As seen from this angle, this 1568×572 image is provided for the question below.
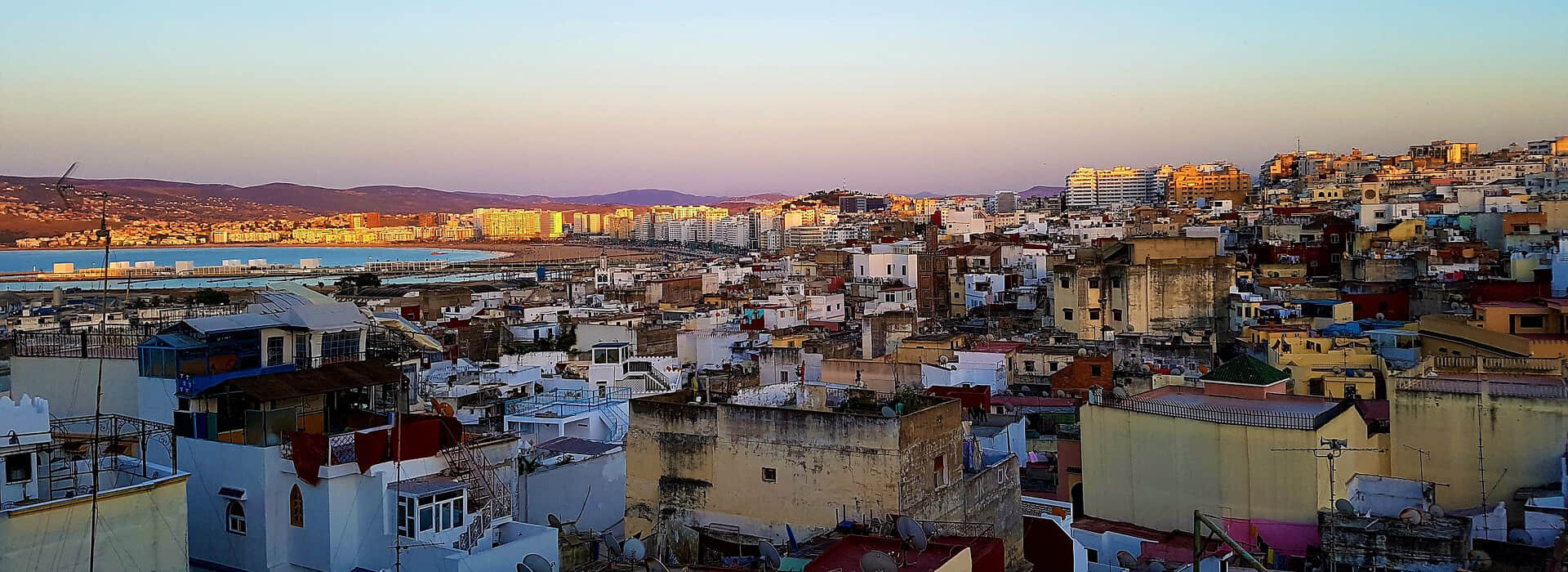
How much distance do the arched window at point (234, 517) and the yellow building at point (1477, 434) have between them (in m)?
12.3

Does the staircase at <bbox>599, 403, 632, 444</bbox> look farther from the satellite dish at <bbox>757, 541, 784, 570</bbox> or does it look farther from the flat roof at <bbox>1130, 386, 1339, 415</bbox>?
the satellite dish at <bbox>757, 541, 784, 570</bbox>

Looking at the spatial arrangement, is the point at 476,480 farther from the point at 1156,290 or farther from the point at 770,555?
the point at 1156,290

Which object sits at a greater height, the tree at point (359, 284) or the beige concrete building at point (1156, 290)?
the beige concrete building at point (1156, 290)

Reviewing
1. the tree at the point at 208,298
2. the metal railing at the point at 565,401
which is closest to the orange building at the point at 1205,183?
the tree at the point at 208,298

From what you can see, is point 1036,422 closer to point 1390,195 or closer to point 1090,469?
point 1090,469

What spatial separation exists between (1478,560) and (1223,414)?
3161mm

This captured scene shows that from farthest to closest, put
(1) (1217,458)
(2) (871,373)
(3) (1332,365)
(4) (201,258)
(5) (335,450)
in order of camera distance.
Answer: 1. (4) (201,258)
2. (2) (871,373)
3. (3) (1332,365)
4. (1) (1217,458)
5. (5) (335,450)

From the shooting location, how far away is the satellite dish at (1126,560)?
445 inches

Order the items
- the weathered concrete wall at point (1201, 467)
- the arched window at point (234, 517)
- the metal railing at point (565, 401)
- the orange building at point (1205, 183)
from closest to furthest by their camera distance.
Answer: the arched window at point (234, 517) < the weathered concrete wall at point (1201, 467) < the metal railing at point (565, 401) < the orange building at point (1205, 183)

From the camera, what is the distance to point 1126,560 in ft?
37.4

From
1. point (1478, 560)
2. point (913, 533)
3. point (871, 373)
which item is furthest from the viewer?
point (871, 373)

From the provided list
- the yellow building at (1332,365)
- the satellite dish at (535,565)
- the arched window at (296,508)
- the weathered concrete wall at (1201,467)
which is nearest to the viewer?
the satellite dish at (535,565)

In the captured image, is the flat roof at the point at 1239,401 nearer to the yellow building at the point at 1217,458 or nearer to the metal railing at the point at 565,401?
the yellow building at the point at 1217,458

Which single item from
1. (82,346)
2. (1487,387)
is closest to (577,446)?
(82,346)
